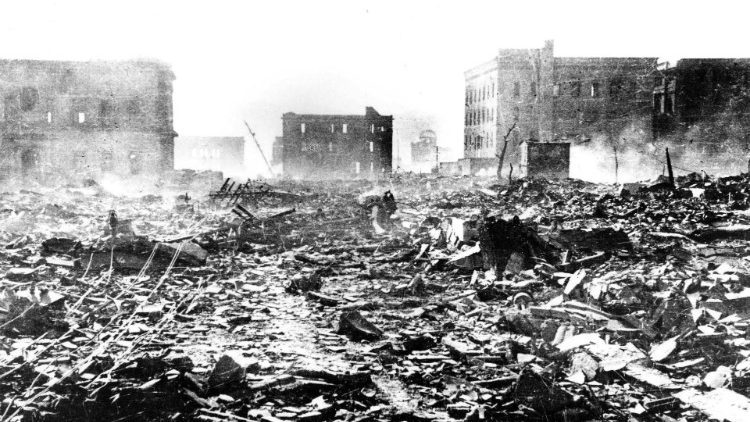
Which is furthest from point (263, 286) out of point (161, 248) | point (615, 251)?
point (615, 251)

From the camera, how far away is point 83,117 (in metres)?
36.5

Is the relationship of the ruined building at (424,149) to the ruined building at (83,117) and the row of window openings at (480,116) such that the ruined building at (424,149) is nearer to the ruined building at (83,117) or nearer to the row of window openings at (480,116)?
the row of window openings at (480,116)

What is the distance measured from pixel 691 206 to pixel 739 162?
30.2 meters

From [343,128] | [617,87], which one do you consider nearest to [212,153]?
[343,128]

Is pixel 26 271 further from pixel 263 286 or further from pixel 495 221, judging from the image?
pixel 495 221

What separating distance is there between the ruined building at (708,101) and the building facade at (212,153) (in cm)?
4527

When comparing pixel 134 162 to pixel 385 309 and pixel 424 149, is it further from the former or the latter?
pixel 424 149

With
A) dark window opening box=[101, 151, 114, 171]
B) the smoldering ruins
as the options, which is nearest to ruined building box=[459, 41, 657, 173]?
the smoldering ruins

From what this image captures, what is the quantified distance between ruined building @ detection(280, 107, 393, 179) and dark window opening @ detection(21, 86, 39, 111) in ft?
73.0

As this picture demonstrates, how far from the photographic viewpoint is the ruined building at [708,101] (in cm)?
3822

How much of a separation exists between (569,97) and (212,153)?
4176cm

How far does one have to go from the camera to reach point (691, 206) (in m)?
14.8

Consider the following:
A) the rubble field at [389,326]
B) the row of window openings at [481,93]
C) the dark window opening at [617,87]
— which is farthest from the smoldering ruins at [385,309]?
the dark window opening at [617,87]

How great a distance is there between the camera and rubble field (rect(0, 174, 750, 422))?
4.49 meters
